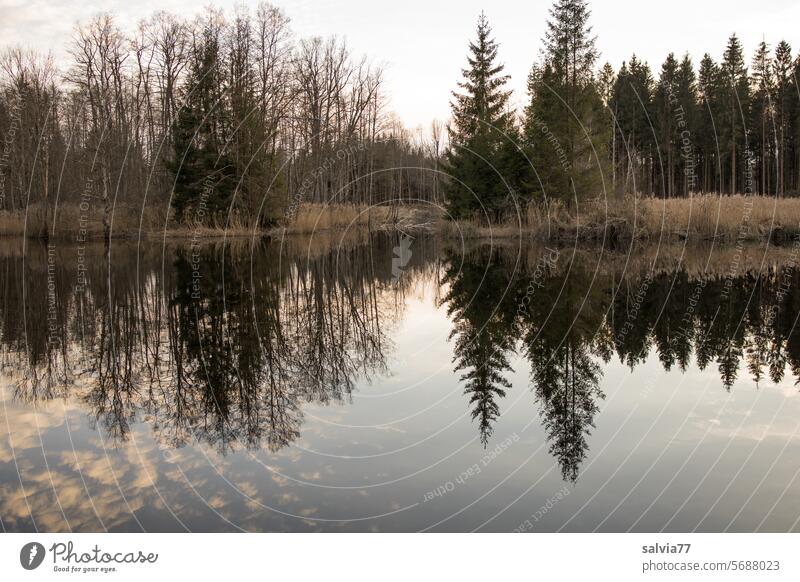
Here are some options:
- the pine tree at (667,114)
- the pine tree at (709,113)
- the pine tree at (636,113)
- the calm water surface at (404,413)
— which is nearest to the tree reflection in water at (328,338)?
the calm water surface at (404,413)

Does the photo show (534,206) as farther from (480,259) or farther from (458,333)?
(458,333)

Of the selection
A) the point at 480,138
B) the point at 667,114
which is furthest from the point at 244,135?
the point at 667,114

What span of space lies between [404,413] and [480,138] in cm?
2682

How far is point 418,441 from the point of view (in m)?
4.37

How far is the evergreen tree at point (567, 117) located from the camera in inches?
1057

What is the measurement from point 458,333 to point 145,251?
58.8 ft

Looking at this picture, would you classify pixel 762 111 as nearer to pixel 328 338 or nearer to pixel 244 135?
pixel 244 135

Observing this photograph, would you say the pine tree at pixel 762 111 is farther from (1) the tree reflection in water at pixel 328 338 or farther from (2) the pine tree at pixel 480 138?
(1) the tree reflection in water at pixel 328 338

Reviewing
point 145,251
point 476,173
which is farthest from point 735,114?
point 145,251

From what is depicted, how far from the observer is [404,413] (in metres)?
5.02

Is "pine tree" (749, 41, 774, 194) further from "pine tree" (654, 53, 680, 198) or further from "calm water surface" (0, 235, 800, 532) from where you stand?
"calm water surface" (0, 235, 800, 532)

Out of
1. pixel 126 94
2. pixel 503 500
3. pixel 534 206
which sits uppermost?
pixel 126 94

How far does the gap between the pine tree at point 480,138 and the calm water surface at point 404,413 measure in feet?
63.4

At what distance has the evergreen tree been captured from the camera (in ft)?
88.1
